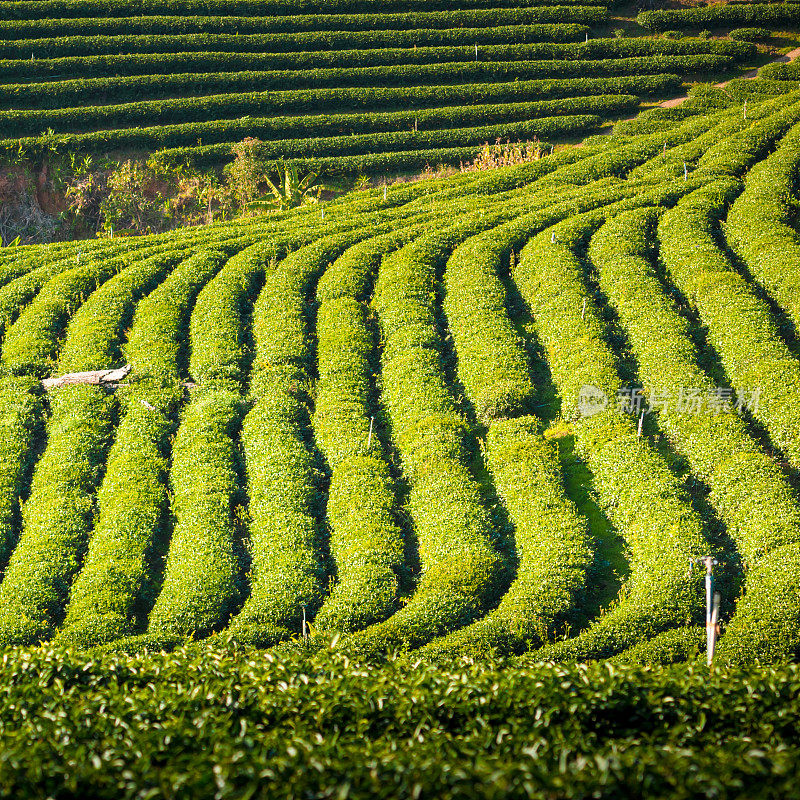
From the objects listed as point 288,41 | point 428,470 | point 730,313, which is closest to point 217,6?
point 288,41

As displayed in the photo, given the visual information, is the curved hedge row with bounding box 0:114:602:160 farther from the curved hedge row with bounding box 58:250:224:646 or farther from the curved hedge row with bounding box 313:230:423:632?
the curved hedge row with bounding box 58:250:224:646

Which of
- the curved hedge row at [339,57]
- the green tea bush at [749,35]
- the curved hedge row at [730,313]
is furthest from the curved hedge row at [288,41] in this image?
the curved hedge row at [730,313]

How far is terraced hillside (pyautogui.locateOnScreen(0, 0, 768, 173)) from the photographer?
5228 centimetres

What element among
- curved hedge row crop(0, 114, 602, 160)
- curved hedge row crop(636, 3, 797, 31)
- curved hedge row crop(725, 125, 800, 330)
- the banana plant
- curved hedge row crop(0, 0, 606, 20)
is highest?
curved hedge row crop(0, 0, 606, 20)

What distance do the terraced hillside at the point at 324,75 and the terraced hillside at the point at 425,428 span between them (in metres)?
11.8

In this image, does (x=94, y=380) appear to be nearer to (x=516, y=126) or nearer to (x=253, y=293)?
(x=253, y=293)

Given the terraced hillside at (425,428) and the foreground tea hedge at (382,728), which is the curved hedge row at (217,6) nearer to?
the terraced hillside at (425,428)

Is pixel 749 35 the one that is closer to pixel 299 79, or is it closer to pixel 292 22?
pixel 299 79

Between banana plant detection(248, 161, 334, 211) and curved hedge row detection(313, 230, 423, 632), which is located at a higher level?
banana plant detection(248, 161, 334, 211)

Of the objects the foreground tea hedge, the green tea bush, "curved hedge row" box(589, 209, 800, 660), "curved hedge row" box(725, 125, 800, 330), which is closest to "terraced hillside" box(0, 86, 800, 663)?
"curved hedge row" box(589, 209, 800, 660)

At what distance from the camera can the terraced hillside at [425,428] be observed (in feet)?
69.4

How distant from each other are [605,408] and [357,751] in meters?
17.1

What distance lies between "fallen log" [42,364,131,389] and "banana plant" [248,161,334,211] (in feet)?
64.5

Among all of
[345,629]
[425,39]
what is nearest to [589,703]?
[345,629]
